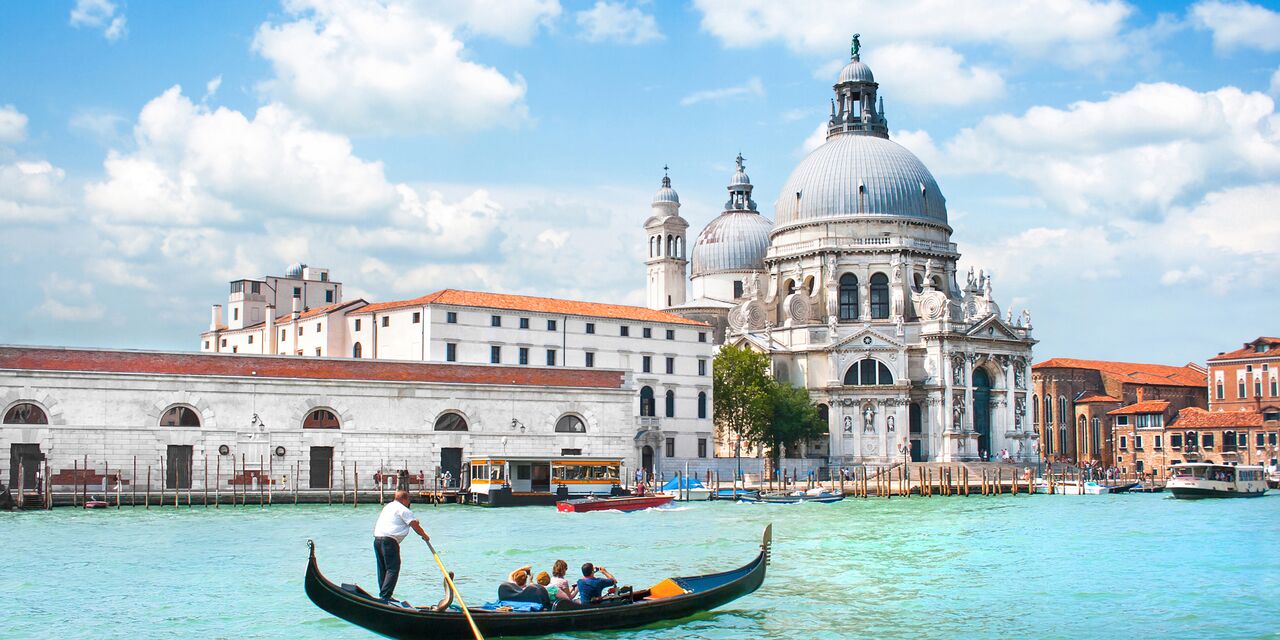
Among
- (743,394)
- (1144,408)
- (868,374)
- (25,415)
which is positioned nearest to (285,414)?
(25,415)

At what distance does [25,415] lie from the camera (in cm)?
3884

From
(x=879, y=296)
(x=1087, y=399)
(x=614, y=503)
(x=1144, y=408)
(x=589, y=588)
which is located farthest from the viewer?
(x=1087, y=399)

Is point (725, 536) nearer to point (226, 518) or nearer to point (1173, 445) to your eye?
point (226, 518)

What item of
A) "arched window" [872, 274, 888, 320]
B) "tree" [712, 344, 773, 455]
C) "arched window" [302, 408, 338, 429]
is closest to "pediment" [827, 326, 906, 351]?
"arched window" [872, 274, 888, 320]

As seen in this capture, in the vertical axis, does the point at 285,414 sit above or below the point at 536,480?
above

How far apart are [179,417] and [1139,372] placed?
59838 millimetres

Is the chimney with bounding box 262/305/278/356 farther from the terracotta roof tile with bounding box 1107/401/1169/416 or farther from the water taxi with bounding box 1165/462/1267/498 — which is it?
the terracotta roof tile with bounding box 1107/401/1169/416

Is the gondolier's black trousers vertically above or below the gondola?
above

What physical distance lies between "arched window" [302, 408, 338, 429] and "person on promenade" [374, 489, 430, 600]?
2643 centimetres

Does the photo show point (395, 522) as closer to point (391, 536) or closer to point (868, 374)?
point (391, 536)

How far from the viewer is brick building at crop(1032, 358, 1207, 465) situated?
78500 mm

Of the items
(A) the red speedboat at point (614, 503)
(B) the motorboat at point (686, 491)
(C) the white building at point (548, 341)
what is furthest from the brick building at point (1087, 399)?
(A) the red speedboat at point (614, 503)

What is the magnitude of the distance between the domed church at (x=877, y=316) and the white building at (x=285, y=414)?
21.8m

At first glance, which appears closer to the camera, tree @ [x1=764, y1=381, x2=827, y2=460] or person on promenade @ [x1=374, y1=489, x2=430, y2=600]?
person on promenade @ [x1=374, y1=489, x2=430, y2=600]
